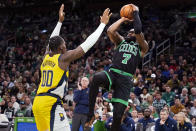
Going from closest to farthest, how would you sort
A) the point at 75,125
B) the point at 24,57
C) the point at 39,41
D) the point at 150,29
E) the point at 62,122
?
the point at 62,122 → the point at 75,125 → the point at 150,29 → the point at 24,57 → the point at 39,41

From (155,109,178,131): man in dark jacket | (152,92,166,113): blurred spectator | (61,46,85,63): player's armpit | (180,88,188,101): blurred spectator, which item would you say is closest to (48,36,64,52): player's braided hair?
(61,46,85,63): player's armpit

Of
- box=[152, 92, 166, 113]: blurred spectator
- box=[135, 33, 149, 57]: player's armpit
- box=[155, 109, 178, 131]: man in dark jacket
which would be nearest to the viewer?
box=[135, 33, 149, 57]: player's armpit

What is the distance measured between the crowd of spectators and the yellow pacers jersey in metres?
2.10

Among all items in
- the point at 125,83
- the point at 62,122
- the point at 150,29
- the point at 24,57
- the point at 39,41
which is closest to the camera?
the point at 62,122

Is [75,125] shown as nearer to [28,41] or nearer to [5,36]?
[28,41]

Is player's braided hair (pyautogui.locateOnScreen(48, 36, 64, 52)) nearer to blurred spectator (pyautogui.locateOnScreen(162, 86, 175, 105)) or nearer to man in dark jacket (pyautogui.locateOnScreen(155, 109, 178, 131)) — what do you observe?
man in dark jacket (pyautogui.locateOnScreen(155, 109, 178, 131))

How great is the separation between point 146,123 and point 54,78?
226 inches

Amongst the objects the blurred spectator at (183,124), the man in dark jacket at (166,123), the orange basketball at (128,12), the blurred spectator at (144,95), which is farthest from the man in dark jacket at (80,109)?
the blurred spectator at (144,95)

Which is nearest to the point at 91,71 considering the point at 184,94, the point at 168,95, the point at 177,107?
the point at 168,95

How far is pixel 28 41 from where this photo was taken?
25.5m

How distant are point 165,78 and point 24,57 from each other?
9.40 metres

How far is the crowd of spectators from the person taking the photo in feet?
44.7

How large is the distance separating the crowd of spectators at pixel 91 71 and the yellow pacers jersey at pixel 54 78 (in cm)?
210

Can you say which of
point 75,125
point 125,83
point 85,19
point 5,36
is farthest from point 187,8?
point 125,83
